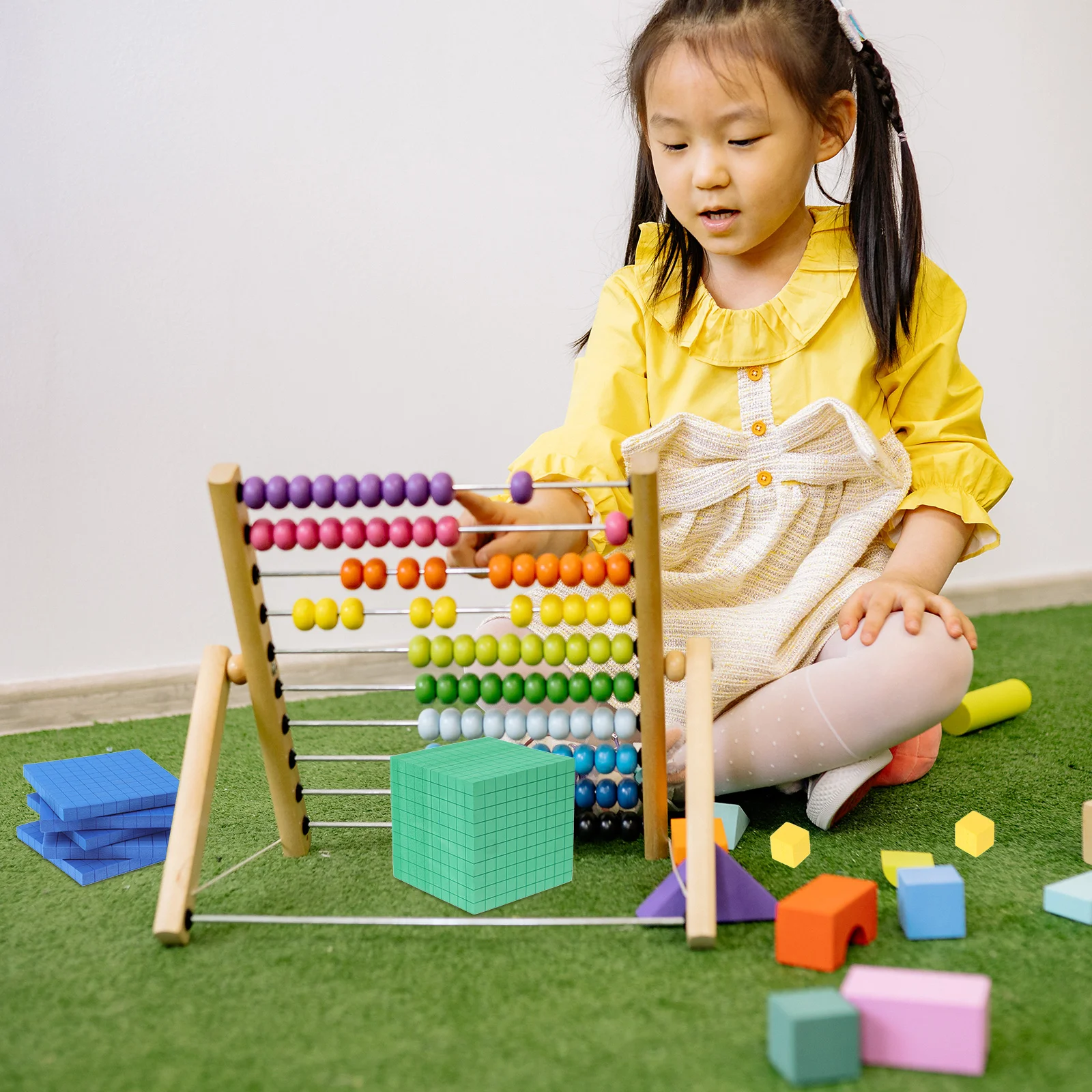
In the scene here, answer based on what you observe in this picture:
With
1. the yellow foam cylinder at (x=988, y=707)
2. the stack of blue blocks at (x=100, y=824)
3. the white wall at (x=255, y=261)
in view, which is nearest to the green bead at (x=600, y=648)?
the stack of blue blocks at (x=100, y=824)

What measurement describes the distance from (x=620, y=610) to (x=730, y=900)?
25 cm

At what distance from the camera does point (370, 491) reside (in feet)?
3.00

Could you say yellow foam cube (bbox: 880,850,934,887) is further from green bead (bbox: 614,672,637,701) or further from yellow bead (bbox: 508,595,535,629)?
yellow bead (bbox: 508,595,535,629)

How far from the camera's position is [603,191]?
1.91 m

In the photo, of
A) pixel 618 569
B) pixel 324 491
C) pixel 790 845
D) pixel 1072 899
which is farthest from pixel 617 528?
pixel 1072 899

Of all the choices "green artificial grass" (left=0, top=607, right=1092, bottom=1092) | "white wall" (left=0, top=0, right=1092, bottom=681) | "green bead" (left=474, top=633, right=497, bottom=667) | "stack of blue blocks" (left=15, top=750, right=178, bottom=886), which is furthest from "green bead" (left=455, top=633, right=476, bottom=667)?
"white wall" (left=0, top=0, right=1092, bottom=681)

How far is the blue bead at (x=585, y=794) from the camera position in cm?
109

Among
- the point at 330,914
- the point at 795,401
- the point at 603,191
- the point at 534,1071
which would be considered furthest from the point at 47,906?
the point at 603,191

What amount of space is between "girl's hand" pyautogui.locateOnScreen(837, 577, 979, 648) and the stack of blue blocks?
0.68 metres

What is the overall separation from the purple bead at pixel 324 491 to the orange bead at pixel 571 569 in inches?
7.8

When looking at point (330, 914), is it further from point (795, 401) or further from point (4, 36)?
point (4, 36)

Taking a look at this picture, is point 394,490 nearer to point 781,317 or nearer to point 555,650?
point 555,650

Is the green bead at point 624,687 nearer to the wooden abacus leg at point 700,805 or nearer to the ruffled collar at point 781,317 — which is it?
the wooden abacus leg at point 700,805

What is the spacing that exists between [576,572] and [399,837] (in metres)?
0.29
